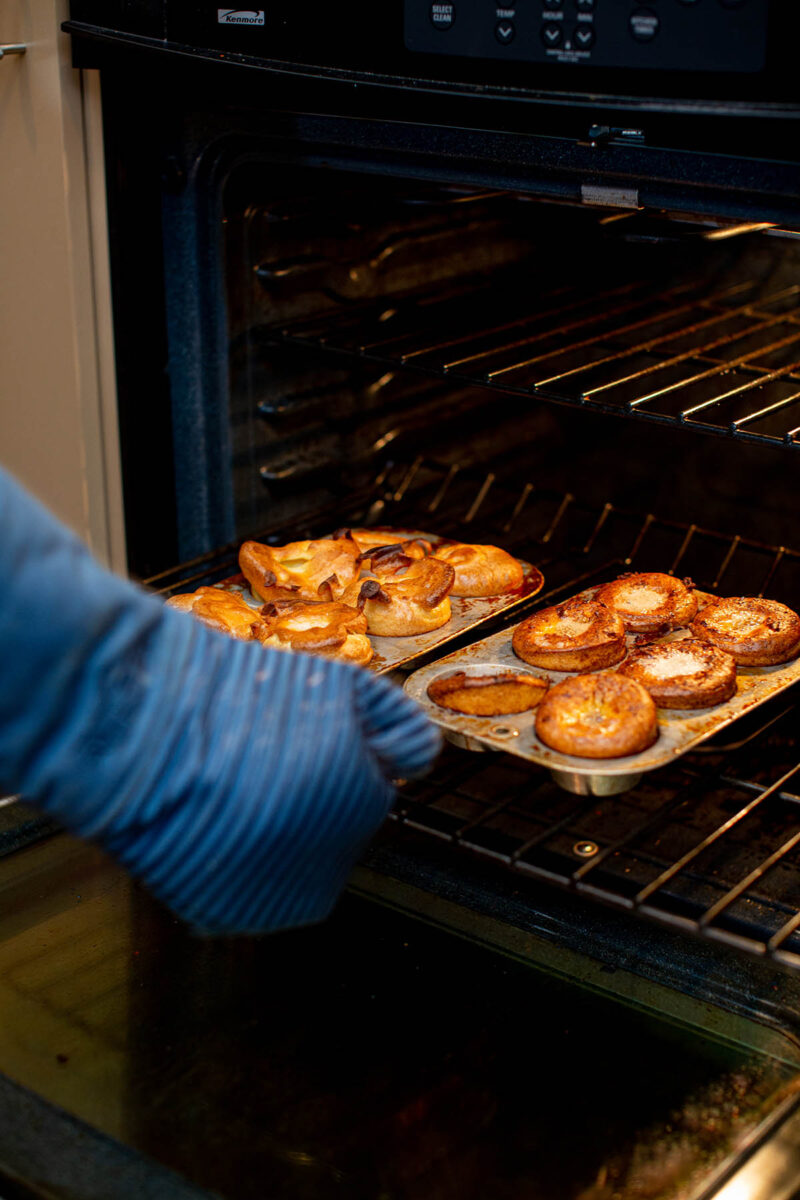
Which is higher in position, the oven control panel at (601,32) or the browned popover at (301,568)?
the oven control panel at (601,32)

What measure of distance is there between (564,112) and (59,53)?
642mm

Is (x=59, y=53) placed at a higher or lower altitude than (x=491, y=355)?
higher

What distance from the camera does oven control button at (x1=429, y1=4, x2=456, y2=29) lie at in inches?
43.6

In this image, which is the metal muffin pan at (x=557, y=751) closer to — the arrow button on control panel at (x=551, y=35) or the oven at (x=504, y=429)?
the oven at (x=504, y=429)

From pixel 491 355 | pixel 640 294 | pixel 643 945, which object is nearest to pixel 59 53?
pixel 491 355

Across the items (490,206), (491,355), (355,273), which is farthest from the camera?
(490,206)

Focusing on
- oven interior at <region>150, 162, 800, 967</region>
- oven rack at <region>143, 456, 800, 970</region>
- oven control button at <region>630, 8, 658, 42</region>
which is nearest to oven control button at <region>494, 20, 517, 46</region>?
oven control button at <region>630, 8, 658, 42</region>

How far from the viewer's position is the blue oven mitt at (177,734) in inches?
30.5

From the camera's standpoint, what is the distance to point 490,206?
6.57 ft

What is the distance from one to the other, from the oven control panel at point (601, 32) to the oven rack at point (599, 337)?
45 cm

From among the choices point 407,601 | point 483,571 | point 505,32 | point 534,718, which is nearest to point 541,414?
point 483,571

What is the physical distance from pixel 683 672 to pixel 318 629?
39 centimetres

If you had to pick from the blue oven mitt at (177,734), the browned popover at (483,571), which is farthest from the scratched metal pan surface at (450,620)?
the blue oven mitt at (177,734)

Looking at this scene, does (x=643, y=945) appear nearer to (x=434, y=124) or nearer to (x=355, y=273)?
(x=434, y=124)
